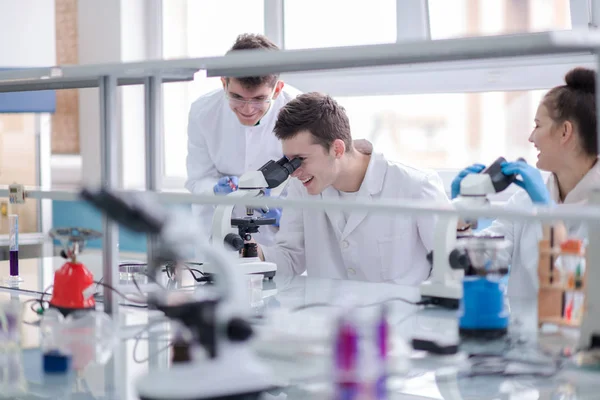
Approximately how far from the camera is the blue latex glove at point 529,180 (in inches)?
75.3

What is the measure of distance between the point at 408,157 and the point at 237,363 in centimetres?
834

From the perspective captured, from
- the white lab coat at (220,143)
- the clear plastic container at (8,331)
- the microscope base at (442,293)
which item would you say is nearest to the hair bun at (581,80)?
the microscope base at (442,293)

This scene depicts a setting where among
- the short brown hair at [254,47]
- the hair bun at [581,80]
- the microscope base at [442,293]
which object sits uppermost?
the short brown hair at [254,47]

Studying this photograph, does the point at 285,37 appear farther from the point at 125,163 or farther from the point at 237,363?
the point at 237,363

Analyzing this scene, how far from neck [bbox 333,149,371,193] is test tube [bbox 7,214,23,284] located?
112 centimetres

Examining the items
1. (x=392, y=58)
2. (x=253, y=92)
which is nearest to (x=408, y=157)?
(x=253, y=92)

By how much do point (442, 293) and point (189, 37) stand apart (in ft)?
13.4

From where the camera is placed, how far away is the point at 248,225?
2.41 metres

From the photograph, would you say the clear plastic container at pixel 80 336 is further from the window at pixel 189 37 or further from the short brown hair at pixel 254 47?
the window at pixel 189 37

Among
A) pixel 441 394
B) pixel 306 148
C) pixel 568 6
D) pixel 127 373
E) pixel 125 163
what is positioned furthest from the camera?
pixel 125 163

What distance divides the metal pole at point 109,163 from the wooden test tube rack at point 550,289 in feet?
3.20

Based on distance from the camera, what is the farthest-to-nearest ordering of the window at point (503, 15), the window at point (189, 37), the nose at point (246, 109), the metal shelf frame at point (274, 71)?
the window at point (503, 15) < the window at point (189, 37) < the nose at point (246, 109) < the metal shelf frame at point (274, 71)

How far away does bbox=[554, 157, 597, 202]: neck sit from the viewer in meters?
2.47

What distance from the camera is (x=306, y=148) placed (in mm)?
2850
